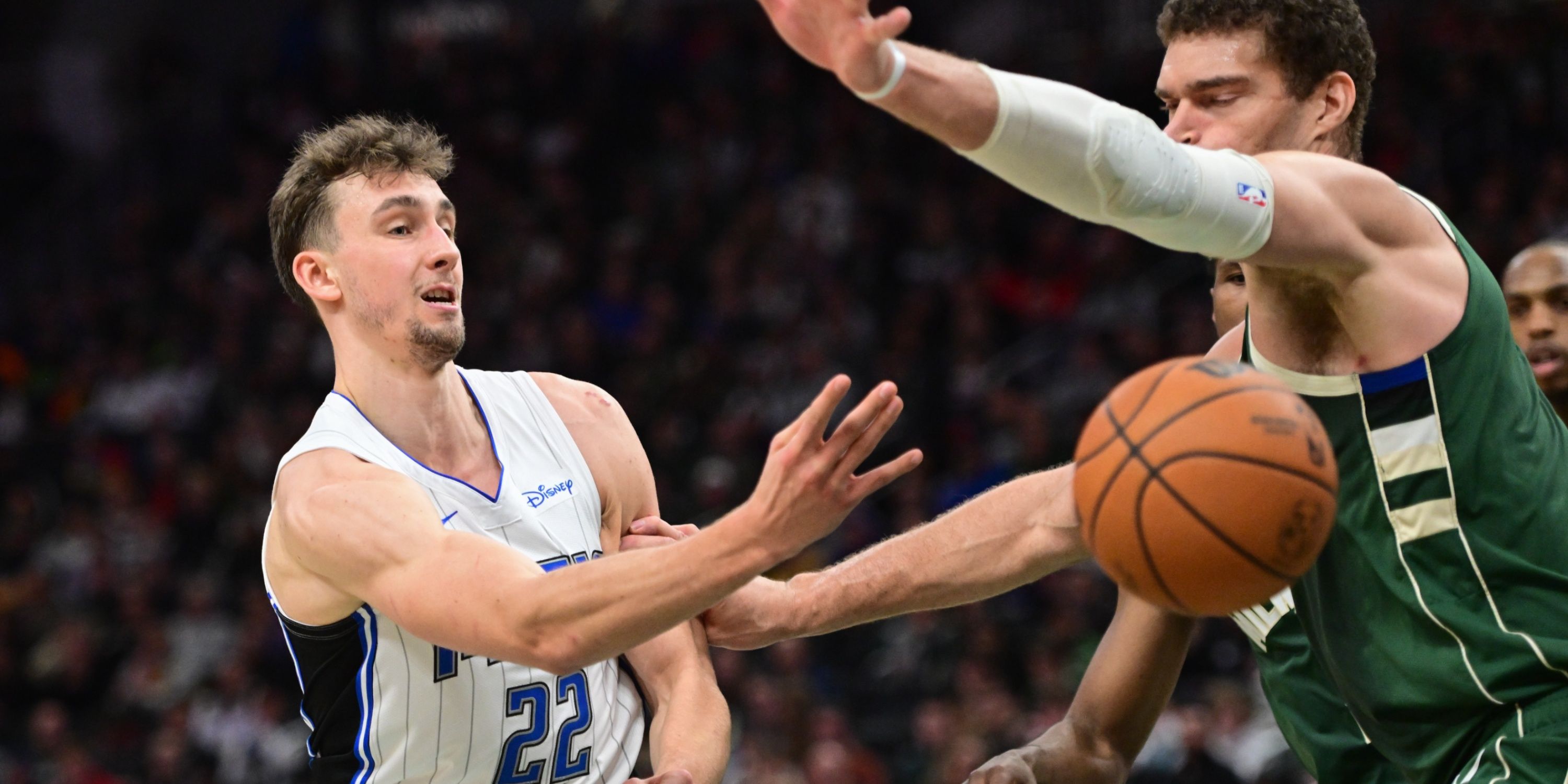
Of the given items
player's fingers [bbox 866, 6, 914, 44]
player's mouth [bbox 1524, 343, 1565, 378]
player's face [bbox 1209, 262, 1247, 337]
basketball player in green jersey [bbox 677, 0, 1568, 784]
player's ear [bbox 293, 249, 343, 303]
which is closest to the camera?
player's fingers [bbox 866, 6, 914, 44]

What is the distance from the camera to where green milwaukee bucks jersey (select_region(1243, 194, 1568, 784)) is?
134 inches

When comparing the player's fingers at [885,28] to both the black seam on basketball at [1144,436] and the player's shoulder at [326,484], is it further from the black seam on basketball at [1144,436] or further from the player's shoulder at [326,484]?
the player's shoulder at [326,484]

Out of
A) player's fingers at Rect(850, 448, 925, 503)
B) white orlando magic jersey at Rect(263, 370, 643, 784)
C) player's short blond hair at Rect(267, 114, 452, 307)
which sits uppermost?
player's short blond hair at Rect(267, 114, 452, 307)

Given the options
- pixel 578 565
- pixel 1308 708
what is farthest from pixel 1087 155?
pixel 1308 708

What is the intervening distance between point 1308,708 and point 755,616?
1480 mm

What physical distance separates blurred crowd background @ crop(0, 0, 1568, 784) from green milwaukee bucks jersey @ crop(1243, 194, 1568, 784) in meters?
5.69

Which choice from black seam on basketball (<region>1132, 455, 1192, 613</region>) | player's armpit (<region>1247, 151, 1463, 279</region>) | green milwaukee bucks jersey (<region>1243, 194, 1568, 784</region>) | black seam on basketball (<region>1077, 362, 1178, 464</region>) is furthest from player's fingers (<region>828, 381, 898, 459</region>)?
green milwaukee bucks jersey (<region>1243, 194, 1568, 784</region>)

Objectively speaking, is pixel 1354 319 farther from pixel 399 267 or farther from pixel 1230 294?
pixel 399 267

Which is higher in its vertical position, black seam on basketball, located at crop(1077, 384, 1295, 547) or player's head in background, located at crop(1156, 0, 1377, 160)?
player's head in background, located at crop(1156, 0, 1377, 160)

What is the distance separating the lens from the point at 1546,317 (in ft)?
18.4

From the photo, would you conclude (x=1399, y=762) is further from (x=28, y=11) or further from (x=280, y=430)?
(x=28, y=11)

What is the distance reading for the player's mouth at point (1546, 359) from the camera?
560 cm

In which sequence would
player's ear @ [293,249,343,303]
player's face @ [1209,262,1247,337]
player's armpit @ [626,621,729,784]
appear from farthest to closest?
player's face @ [1209,262,1247,337] → player's ear @ [293,249,343,303] → player's armpit @ [626,621,729,784]

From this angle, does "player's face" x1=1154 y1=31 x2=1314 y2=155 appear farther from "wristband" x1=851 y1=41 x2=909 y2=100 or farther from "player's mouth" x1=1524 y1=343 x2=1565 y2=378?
"player's mouth" x1=1524 y1=343 x2=1565 y2=378
